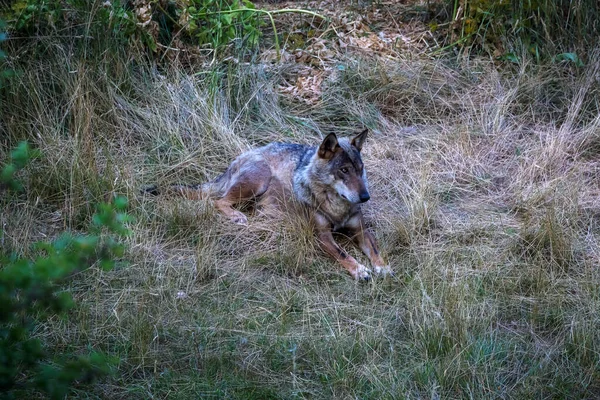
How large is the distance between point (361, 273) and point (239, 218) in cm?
137

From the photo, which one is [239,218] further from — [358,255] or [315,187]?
[358,255]

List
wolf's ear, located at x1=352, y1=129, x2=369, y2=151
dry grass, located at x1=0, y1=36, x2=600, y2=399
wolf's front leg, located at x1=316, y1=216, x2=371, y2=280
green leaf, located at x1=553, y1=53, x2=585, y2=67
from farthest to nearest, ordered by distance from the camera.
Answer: green leaf, located at x1=553, y1=53, x2=585, y2=67 → wolf's ear, located at x1=352, y1=129, x2=369, y2=151 → wolf's front leg, located at x1=316, y1=216, x2=371, y2=280 → dry grass, located at x1=0, y1=36, x2=600, y2=399

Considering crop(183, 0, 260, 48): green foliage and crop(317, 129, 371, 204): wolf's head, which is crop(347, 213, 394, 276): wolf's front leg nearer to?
crop(317, 129, 371, 204): wolf's head

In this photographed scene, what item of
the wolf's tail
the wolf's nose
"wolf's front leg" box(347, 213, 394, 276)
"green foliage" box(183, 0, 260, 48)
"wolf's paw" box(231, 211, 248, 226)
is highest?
"green foliage" box(183, 0, 260, 48)

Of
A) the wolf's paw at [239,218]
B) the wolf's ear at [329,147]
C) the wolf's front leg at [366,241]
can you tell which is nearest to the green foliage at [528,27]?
the wolf's ear at [329,147]

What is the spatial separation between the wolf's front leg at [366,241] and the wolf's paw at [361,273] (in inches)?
2.6

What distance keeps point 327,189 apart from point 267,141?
1.59 meters

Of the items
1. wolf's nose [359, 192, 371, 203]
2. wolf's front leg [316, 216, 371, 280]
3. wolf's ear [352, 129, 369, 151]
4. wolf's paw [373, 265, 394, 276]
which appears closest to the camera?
wolf's paw [373, 265, 394, 276]

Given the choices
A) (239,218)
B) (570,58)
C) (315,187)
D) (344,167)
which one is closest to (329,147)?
(344,167)

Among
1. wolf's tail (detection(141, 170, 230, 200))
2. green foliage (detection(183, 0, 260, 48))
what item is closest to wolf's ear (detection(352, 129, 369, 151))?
wolf's tail (detection(141, 170, 230, 200))

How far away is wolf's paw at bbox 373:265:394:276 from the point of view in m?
5.67

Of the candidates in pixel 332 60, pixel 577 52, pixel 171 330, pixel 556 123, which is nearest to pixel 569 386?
pixel 171 330

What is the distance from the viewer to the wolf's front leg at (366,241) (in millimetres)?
5936

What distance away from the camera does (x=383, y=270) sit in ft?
18.8
